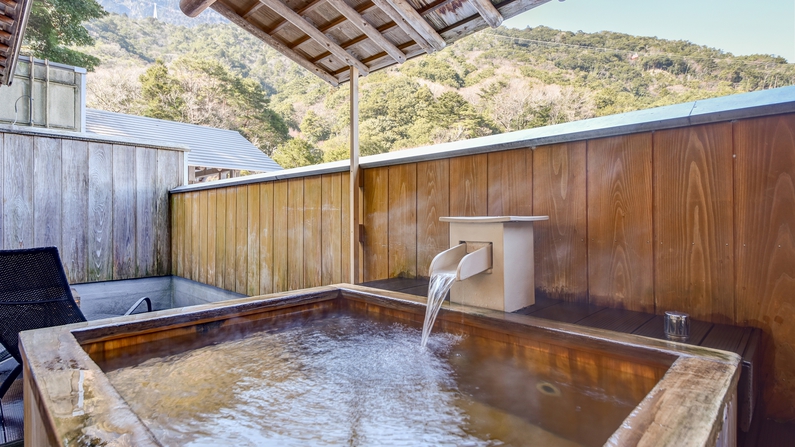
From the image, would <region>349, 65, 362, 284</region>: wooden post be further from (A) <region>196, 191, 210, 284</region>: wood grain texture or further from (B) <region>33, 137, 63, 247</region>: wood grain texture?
(B) <region>33, 137, 63, 247</region>: wood grain texture

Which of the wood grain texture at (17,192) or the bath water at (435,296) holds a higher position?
the wood grain texture at (17,192)

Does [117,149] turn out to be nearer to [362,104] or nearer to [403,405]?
[403,405]

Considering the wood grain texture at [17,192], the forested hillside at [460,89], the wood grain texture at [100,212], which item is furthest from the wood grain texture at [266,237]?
the forested hillside at [460,89]

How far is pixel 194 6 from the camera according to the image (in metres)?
1.77

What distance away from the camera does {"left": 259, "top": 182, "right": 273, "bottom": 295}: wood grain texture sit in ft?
10.4

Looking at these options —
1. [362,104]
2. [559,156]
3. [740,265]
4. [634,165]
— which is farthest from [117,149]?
[362,104]

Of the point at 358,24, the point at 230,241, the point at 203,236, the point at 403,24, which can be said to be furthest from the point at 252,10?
the point at 203,236

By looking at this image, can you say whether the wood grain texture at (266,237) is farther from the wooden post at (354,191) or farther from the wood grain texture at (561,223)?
the wood grain texture at (561,223)

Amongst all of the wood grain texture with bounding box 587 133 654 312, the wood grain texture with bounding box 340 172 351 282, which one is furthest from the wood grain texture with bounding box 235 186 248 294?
the wood grain texture with bounding box 587 133 654 312

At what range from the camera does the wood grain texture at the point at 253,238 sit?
3301mm

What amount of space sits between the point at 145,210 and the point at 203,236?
1021mm

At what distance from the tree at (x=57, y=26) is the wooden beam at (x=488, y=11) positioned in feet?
47.0

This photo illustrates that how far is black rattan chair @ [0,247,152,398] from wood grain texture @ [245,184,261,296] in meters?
1.50

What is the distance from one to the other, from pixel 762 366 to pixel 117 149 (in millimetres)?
5273
